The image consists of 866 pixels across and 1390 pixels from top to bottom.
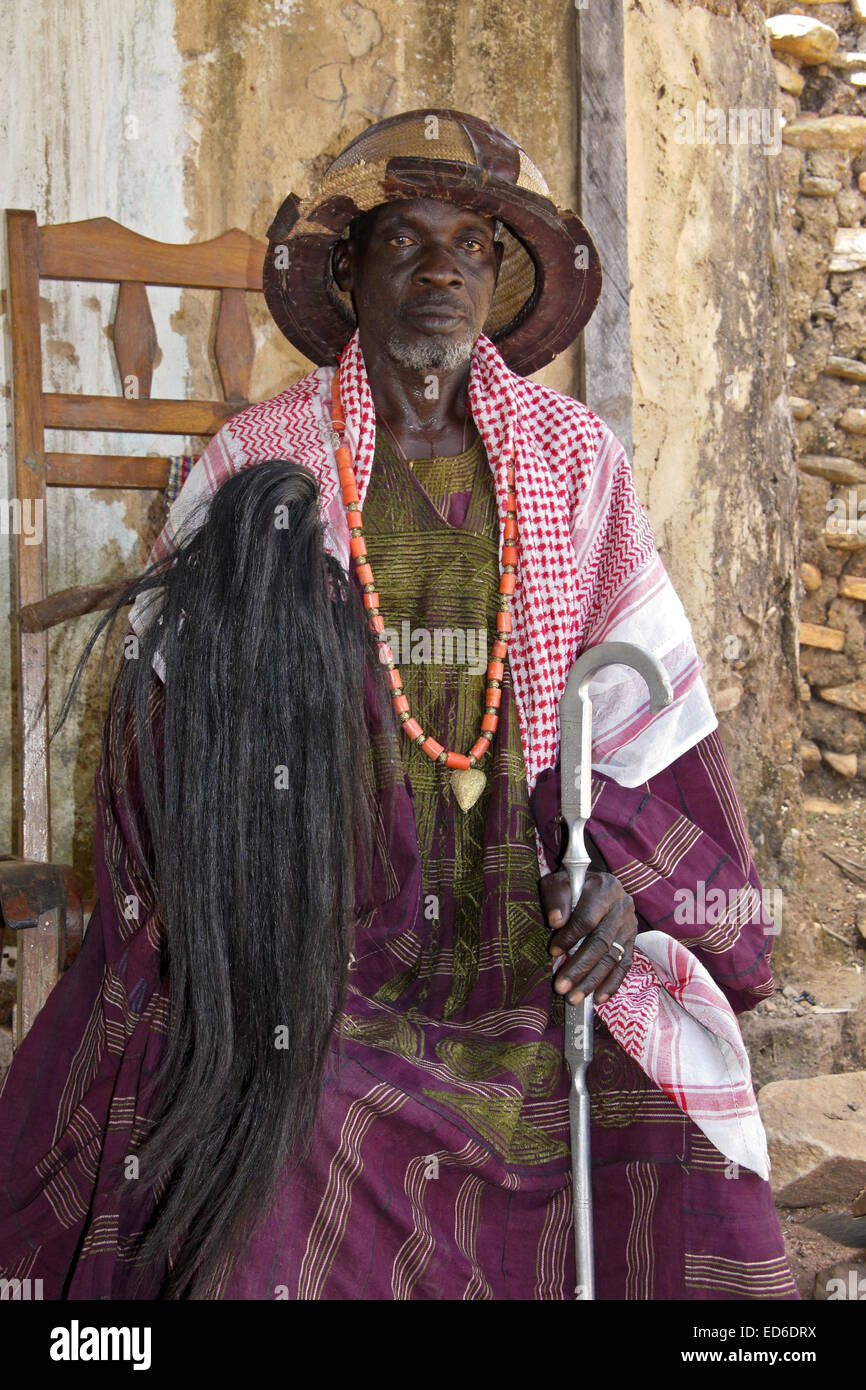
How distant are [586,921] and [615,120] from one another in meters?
2.16

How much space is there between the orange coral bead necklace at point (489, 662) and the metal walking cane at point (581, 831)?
0.24 m

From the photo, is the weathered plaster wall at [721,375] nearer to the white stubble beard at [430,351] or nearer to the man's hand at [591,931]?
the white stubble beard at [430,351]

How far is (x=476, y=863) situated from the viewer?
6.29 ft

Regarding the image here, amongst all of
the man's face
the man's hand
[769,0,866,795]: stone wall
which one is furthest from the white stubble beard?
[769,0,866,795]: stone wall

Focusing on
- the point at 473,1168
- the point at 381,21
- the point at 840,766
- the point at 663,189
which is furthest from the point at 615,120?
the point at 840,766

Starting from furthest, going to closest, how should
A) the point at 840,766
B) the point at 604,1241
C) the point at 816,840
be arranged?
1. the point at 840,766
2. the point at 816,840
3. the point at 604,1241

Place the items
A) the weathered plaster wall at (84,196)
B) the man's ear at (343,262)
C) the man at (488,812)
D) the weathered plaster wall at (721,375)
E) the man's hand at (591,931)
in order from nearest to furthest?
the man at (488,812)
the man's hand at (591,931)
the man's ear at (343,262)
the weathered plaster wall at (84,196)
the weathered plaster wall at (721,375)

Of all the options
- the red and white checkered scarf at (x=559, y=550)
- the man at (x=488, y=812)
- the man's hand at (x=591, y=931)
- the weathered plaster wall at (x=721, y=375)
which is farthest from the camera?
the weathered plaster wall at (x=721, y=375)

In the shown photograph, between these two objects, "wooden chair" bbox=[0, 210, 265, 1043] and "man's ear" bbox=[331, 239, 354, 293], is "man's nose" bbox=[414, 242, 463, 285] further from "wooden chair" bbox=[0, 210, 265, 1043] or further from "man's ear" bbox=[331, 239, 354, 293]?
"wooden chair" bbox=[0, 210, 265, 1043]

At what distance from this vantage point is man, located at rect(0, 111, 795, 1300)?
1.55 metres

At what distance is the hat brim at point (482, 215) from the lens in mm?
1972

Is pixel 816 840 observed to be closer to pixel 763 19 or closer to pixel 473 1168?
pixel 763 19

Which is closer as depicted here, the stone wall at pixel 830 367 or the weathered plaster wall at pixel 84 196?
the weathered plaster wall at pixel 84 196
